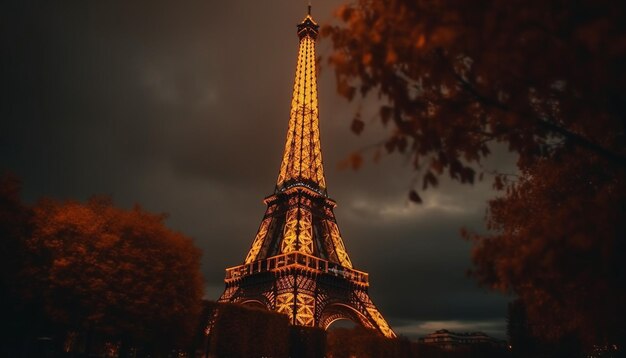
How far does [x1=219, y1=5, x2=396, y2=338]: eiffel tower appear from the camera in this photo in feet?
167

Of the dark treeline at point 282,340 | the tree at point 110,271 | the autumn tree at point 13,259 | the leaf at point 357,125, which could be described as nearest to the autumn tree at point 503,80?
the leaf at point 357,125

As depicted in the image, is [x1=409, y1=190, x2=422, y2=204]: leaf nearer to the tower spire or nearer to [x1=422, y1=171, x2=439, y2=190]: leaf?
[x1=422, y1=171, x2=439, y2=190]: leaf

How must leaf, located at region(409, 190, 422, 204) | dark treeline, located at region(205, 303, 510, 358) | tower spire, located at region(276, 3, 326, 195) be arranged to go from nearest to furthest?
leaf, located at region(409, 190, 422, 204) < dark treeline, located at region(205, 303, 510, 358) < tower spire, located at region(276, 3, 326, 195)

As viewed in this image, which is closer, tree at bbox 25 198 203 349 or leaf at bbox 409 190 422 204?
leaf at bbox 409 190 422 204

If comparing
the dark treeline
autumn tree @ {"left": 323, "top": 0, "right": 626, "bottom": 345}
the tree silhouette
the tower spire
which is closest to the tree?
the tree silhouette

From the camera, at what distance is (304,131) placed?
67000mm

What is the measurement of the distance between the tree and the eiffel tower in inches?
810

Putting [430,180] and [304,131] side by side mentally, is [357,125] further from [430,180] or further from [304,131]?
[304,131]

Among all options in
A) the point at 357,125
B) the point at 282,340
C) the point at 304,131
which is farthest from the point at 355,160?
the point at 304,131

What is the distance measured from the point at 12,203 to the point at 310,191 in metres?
39.1

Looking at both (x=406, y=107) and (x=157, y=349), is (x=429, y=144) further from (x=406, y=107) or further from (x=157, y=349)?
(x=157, y=349)

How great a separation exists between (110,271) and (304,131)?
44964 mm

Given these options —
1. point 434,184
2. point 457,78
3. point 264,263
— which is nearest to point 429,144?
point 434,184

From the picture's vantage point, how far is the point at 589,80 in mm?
4902
